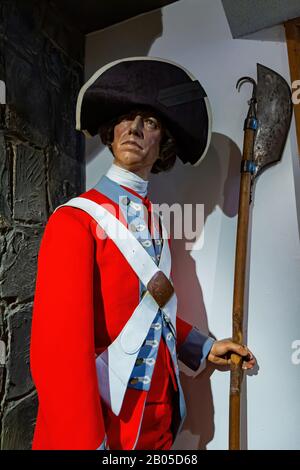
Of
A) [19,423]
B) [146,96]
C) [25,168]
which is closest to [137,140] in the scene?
[146,96]

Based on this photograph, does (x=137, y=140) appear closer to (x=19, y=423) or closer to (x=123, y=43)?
(x=123, y=43)

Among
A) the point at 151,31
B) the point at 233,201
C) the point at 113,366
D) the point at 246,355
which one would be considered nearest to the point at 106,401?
the point at 113,366

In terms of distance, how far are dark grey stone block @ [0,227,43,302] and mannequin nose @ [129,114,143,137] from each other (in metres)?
0.42

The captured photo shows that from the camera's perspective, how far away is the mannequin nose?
899 mm

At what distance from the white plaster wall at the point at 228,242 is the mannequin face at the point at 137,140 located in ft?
1.04

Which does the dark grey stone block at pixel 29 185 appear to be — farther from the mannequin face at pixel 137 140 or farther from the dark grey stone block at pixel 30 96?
the mannequin face at pixel 137 140

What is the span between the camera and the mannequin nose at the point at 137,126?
899 mm

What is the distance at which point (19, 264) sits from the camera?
3.31 ft

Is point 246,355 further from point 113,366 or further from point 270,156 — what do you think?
point 270,156

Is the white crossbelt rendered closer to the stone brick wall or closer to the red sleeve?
the red sleeve

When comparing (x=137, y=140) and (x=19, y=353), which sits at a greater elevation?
(x=137, y=140)

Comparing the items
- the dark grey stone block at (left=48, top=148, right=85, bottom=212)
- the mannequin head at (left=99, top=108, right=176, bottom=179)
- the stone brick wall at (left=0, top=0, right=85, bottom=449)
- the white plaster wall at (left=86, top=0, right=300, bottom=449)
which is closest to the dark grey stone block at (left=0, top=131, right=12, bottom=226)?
the stone brick wall at (left=0, top=0, right=85, bottom=449)

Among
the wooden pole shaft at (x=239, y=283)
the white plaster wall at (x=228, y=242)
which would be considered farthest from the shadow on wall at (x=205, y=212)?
the wooden pole shaft at (x=239, y=283)

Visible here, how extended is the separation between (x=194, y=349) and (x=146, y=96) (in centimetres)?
69
